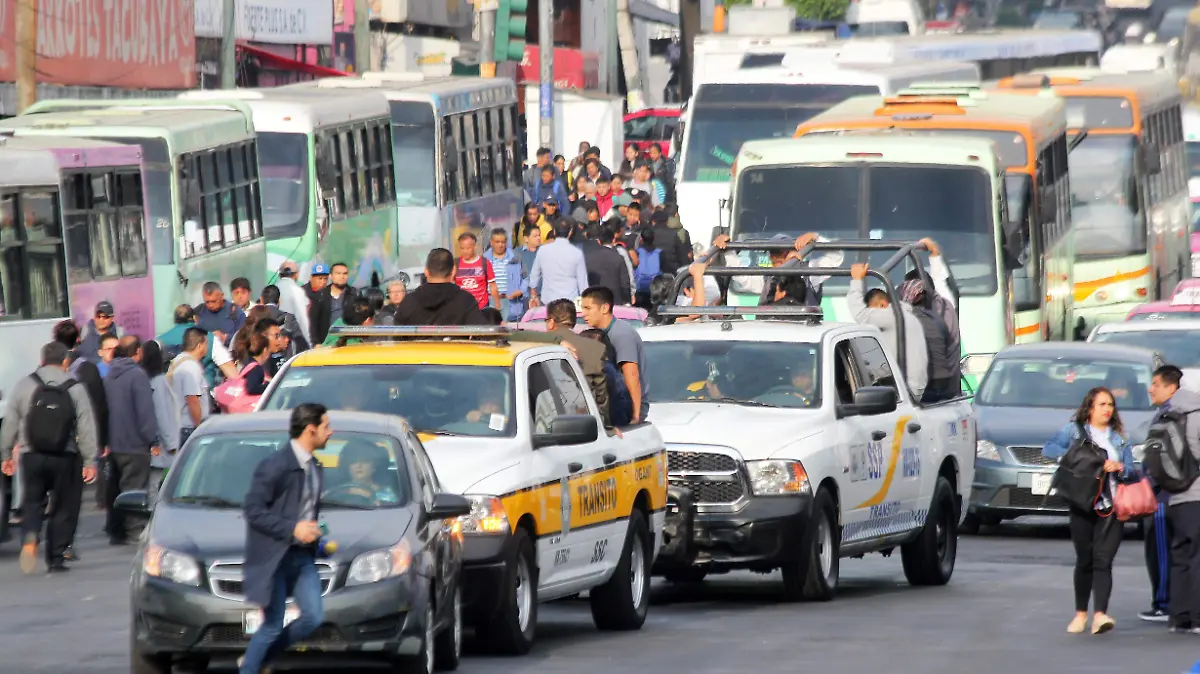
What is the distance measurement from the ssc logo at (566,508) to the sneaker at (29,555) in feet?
17.7

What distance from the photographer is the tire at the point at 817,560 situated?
1506 centimetres

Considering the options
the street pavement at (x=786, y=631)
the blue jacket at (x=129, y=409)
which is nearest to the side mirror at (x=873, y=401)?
the street pavement at (x=786, y=631)

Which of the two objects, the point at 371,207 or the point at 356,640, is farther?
the point at 371,207

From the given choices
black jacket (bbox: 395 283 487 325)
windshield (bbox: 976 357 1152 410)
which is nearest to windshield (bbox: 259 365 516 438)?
black jacket (bbox: 395 283 487 325)

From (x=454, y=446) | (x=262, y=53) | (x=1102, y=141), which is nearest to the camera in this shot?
(x=454, y=446)

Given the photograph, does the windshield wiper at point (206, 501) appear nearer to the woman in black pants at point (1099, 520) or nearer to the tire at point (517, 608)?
the tire at point (517, 608)

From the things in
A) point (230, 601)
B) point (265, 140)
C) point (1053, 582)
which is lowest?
point (1053, 582)

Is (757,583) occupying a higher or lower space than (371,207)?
lower

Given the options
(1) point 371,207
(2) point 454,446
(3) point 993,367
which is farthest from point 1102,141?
(2) point 454,446

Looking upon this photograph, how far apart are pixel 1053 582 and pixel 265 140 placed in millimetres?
13865

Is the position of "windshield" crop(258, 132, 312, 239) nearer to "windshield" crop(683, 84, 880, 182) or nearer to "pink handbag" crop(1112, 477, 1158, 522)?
"windshield" crop(683, 84, 880, 182)

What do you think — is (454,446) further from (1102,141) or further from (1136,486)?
(1102,141)

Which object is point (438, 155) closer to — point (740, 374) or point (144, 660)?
point (740, 374)

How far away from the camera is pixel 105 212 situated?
23.0 meters
